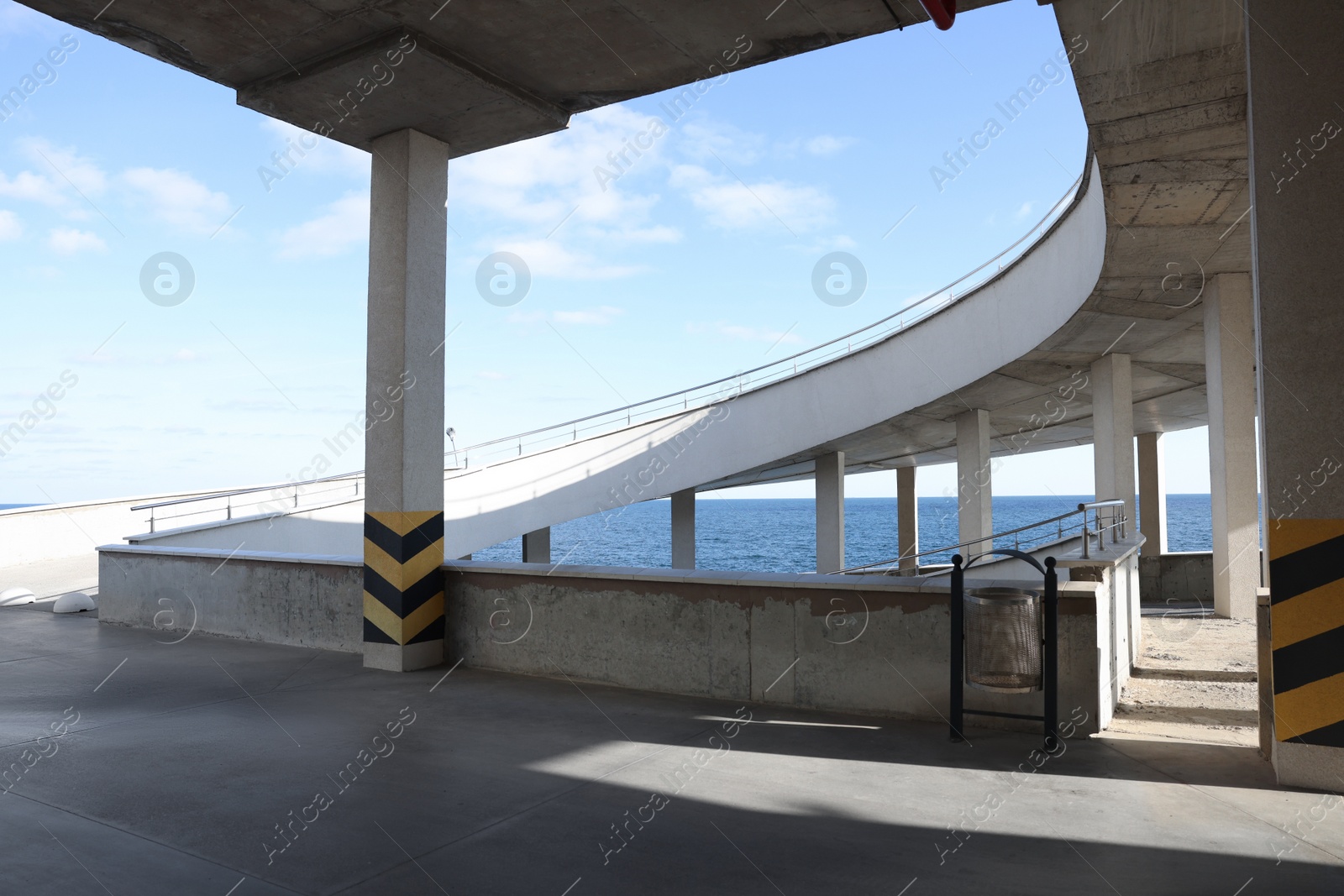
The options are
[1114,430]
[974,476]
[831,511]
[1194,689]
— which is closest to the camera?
[1194,689]

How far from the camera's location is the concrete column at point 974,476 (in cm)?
2245

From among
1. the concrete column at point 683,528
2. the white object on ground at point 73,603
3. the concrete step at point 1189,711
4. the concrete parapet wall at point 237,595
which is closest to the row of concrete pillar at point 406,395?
the concrete parapet wall at point 237,595

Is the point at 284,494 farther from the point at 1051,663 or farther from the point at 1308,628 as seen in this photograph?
the point at 1308,628

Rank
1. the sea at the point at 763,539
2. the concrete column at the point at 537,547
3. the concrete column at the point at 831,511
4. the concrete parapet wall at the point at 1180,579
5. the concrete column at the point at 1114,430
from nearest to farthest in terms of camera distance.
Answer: the concrete column at the point at 1114,430, the concrete parapet wall at the point at 1180,579, the concrete column at the point at 537,547, the concrete column at the point at 831,511, the sea at the point at 763,539

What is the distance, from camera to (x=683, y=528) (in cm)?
2503

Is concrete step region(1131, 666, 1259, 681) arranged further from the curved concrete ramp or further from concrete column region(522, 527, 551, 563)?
concrete column region(522, 527, 551, 563)

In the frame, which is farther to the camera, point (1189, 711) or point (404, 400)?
point (404, 400)

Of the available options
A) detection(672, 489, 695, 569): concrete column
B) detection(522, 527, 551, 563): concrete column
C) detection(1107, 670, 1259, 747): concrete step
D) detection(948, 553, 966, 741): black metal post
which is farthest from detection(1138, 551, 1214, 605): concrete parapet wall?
detection(948, 553, 966, 741): black metal post

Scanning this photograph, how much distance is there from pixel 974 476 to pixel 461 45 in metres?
18.4

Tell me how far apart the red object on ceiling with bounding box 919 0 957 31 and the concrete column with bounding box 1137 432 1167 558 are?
2342 centimetres

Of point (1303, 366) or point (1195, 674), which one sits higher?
point (1303, 366)

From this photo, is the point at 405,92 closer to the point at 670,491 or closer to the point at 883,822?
the point at 883,822

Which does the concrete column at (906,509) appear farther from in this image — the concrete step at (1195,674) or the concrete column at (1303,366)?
the concrete column at (1303,366)

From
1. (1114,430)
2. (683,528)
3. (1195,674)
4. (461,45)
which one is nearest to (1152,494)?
(1114,430)
